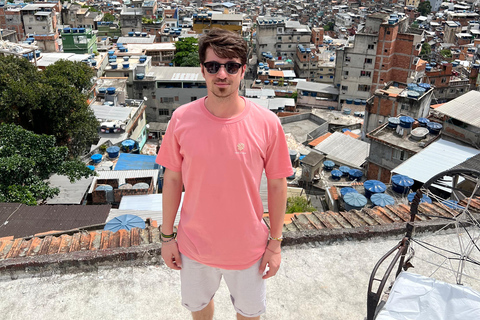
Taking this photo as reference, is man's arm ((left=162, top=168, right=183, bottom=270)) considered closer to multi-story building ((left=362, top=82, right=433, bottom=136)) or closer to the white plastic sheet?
the white plastic sheet

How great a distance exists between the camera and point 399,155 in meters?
24.6

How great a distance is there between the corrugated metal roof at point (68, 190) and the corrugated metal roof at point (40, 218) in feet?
18.0

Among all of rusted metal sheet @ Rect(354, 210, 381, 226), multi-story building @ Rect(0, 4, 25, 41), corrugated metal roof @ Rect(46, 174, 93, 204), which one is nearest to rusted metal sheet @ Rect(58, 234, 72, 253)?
rusted metal sheet @ Rect(354, 210, 381, 226)

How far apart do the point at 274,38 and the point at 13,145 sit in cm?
5082

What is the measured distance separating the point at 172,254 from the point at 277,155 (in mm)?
1332

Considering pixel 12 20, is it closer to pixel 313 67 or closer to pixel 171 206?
pixel 313 67

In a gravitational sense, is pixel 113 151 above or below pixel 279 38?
below

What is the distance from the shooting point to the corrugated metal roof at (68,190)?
17812 millimetres

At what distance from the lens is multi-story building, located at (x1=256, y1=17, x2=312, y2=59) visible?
6066cm

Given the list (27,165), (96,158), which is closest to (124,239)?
(27,165)

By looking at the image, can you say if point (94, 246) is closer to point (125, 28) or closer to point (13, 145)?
point (13, 145)

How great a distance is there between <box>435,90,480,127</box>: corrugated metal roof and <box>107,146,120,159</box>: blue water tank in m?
19.0

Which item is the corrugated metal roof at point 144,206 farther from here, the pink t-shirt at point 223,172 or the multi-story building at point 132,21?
the multi-story building at point 132,21

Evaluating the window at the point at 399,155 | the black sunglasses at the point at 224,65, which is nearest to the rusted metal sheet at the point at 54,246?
the black sunglasses at the point at 224,65
